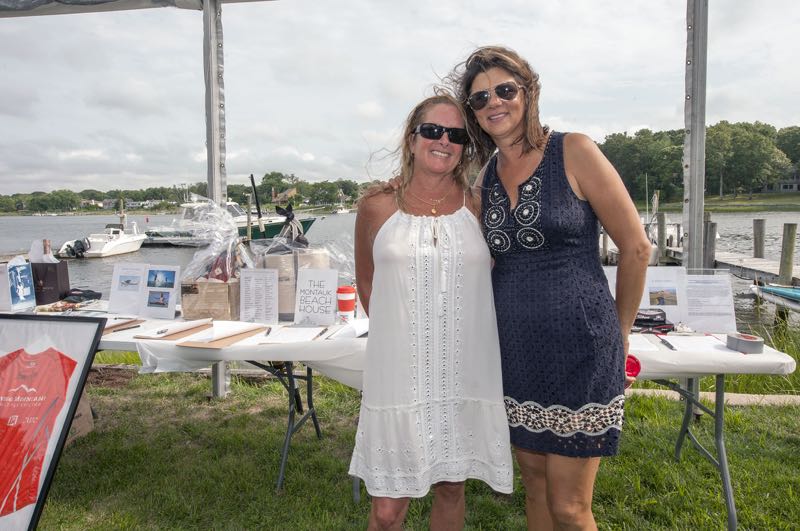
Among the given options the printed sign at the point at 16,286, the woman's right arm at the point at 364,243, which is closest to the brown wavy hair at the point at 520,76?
the woman's right arm at the point at 364,243

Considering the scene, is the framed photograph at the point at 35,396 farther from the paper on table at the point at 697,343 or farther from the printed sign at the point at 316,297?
the paper on table at the point at 697,343

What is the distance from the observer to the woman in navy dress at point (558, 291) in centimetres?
152

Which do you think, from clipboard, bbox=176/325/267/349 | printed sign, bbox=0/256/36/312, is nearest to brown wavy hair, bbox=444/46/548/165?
clipboard, bbox=176/325/267/349

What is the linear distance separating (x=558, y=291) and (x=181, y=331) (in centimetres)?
210

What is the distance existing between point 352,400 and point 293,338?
1681 millimetres

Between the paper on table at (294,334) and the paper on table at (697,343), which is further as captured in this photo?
the paper on table at (294,334)

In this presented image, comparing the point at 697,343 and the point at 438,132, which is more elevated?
the point at 438,132

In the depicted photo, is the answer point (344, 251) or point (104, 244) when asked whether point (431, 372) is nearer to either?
point (344, 251)

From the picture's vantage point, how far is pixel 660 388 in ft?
14.0

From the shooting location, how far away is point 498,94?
5.37 feet

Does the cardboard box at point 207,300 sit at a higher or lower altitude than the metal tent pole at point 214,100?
lower

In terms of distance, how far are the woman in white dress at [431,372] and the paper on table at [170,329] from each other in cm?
152

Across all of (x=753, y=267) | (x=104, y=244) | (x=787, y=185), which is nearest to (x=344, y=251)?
(x=753, y=267)

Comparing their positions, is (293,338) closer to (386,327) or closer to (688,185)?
(386,327)
